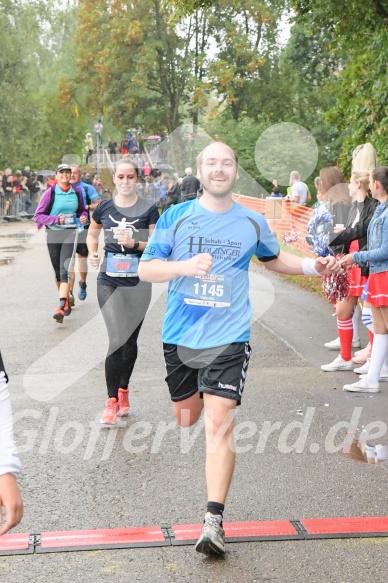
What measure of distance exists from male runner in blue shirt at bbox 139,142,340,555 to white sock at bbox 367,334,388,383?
10.7ft

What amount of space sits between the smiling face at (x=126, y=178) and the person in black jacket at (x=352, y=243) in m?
1.97

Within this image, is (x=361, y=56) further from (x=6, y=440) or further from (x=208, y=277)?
(x=6, y=440)

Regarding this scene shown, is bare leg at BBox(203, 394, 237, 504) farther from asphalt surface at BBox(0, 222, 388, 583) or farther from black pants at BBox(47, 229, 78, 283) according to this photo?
black pants at BBox(47, 229, 78, 283)

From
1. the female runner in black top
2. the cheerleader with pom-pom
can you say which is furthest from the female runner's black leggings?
the cheerleader with pom-pom

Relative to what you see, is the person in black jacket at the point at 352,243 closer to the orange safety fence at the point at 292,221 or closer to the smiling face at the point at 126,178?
the smiling face at the point at 126,178

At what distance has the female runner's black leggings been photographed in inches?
295

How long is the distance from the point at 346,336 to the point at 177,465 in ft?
11.6

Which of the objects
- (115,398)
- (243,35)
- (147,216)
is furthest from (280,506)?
(243,35)

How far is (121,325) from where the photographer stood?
746cm

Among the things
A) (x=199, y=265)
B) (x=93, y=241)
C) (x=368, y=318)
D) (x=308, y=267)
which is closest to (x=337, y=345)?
(x=368, y=318)

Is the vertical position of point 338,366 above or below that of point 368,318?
below

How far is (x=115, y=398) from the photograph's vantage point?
7.49 m

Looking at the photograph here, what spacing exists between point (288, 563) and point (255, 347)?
20.2 ft

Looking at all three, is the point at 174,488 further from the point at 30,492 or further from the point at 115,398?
the point at 115,398
